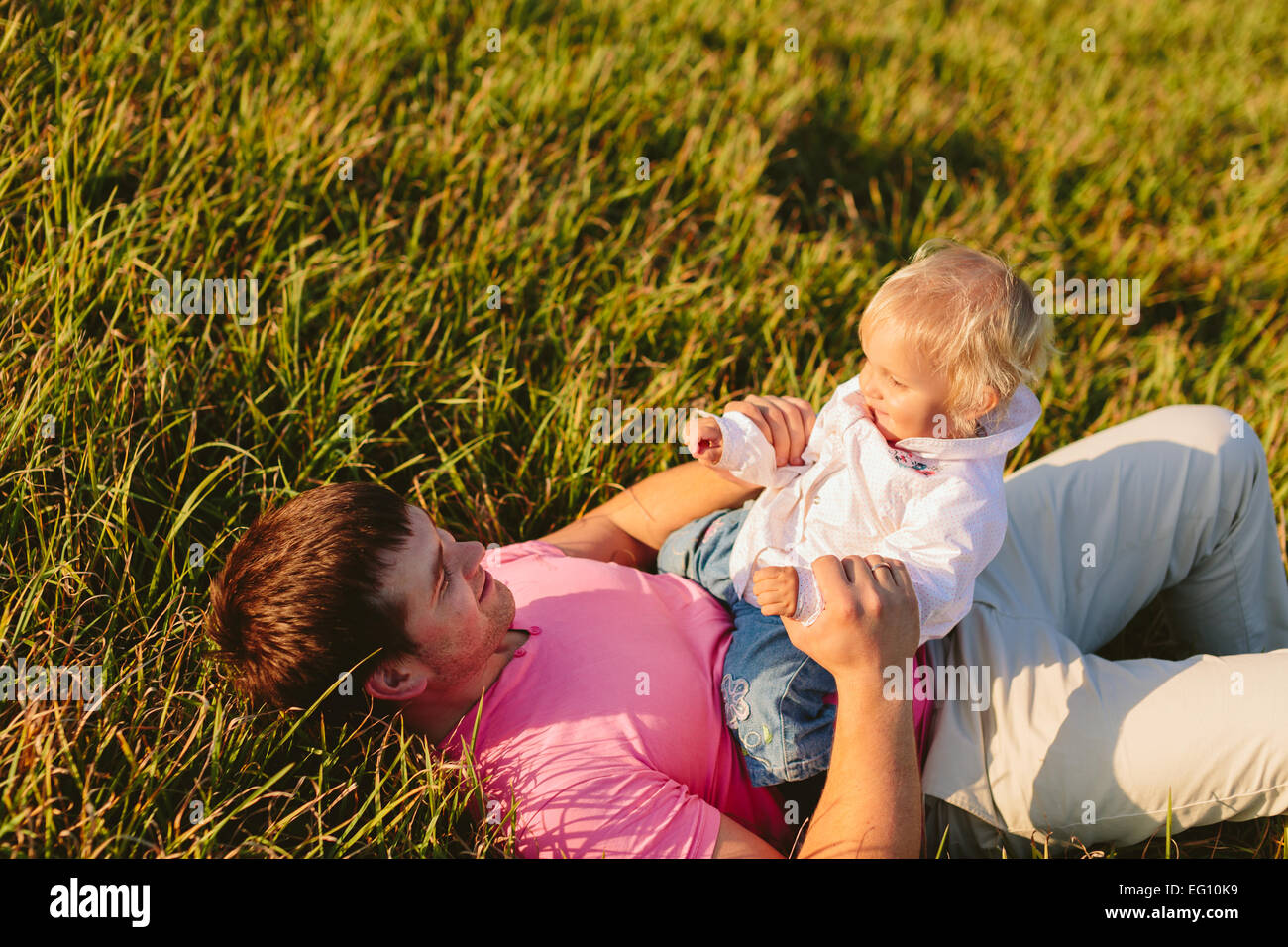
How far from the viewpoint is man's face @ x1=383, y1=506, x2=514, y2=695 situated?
186 centimetres

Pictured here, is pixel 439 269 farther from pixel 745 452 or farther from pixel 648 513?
pixel 745 452

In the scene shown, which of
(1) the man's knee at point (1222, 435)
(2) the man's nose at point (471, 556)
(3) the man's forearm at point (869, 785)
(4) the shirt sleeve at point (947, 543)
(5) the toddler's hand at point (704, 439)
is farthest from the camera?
(1) the man's knee at point (1222, 435)

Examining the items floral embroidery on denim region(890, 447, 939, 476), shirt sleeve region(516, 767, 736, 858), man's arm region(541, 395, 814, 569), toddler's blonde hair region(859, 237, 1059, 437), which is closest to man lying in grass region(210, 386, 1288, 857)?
shirt sleeve region(516, 767, 736, 858)

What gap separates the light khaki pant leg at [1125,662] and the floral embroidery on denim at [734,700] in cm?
43

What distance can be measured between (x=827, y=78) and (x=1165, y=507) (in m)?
2.69

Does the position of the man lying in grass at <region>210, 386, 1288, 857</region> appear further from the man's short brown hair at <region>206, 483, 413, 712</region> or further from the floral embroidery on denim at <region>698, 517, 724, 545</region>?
the floral embroidery on denim at <region>698, 517, 724, 545</region>

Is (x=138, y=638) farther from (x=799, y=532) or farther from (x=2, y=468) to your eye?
(x=799, y=532)

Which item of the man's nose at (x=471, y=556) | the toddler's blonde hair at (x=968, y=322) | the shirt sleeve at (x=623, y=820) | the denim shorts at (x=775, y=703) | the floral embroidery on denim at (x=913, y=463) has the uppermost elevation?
the toddler's blonde hair at (x=968, y=322)

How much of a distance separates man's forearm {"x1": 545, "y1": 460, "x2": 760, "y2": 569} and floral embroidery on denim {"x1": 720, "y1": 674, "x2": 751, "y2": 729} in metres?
0.53

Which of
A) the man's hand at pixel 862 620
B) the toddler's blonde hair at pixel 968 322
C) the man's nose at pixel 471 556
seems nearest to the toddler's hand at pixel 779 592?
the man's hand at pixel 862 620

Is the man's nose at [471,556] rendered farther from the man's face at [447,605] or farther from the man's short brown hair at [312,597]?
the man's short brown hair at [312,597]

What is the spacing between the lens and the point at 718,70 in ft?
13.2

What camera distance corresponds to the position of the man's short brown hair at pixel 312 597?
1796mm

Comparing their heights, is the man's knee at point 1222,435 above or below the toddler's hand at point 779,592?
above
